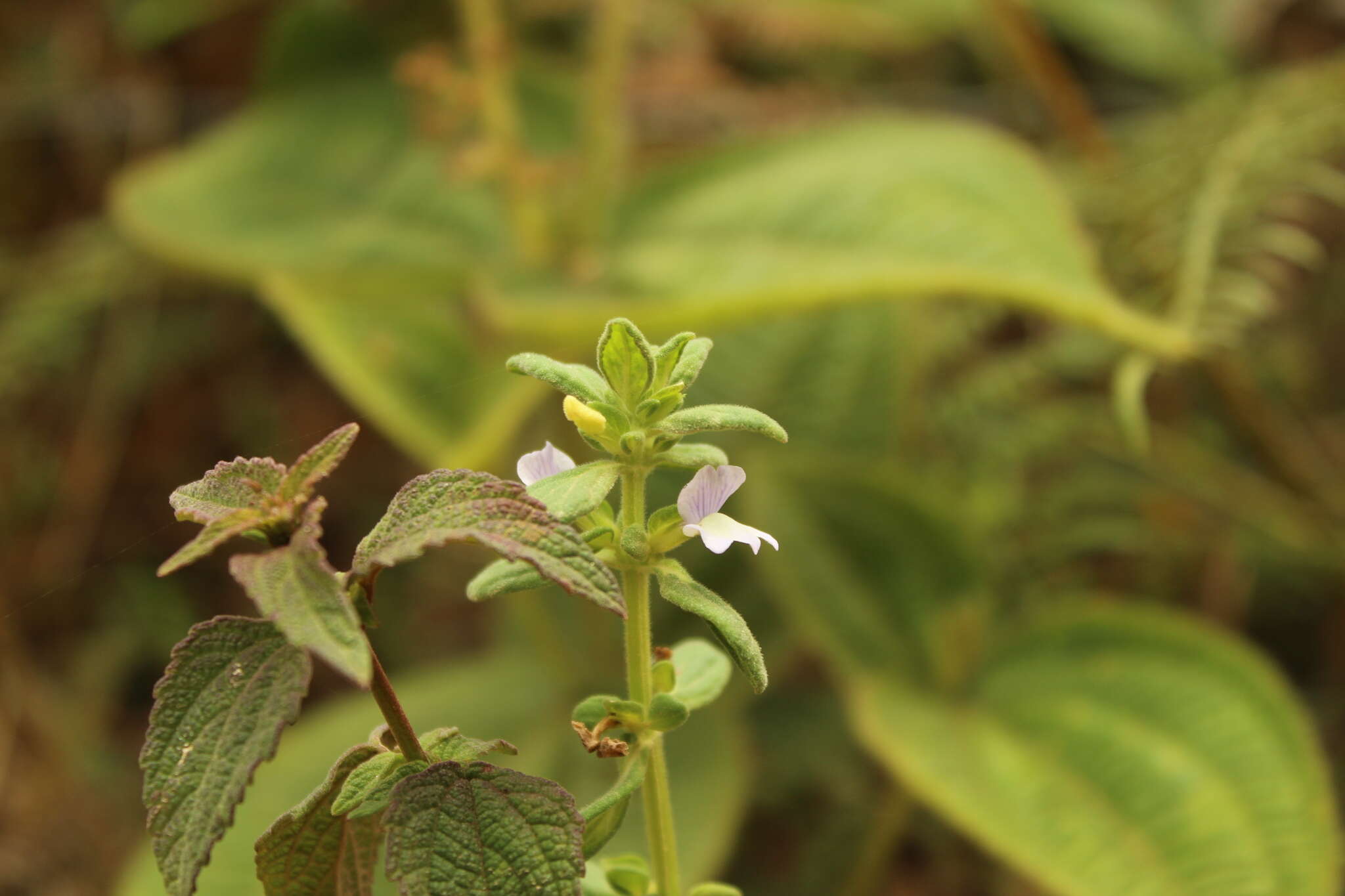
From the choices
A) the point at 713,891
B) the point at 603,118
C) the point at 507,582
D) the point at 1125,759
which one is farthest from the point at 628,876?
the point at 603,118

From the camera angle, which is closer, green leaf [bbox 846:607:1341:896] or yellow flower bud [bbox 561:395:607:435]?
yellow flower bud [bbox 561:395:607:435]

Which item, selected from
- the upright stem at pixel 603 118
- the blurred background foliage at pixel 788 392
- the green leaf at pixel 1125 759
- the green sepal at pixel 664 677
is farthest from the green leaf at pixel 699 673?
the upright stem at pixel 603 118

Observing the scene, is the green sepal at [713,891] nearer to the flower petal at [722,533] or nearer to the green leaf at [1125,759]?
the flower petal at [722,533]

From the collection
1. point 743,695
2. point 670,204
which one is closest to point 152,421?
point 670,204

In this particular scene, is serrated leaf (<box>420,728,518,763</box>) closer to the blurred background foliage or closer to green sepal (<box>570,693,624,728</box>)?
green sepal (<box>570,693,624,728</box>)

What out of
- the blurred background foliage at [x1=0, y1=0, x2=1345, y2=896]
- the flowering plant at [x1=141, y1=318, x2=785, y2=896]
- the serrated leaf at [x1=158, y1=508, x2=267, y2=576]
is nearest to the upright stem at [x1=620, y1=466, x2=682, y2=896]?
the flowering plant at [x1=141, y1=318, x2=785, y2=896]

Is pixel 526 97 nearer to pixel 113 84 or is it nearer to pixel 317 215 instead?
pixel 317 215

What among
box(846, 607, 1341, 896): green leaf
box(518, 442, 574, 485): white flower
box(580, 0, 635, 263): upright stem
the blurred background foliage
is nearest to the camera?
box(518, 442, 574, 485): white flower

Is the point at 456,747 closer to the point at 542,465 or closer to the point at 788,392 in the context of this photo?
the point at 542,465
